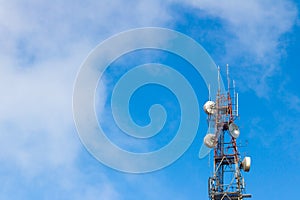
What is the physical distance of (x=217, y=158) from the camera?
310 feet

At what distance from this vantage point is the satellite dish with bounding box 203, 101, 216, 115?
9594 cm

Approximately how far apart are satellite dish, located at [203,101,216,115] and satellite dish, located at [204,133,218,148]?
2.95m

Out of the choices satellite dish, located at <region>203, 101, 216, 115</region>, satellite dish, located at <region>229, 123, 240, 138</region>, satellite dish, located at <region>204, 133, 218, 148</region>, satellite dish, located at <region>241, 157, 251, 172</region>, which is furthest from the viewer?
satellite dish, located at <region>203, 101, 216, 115</region>

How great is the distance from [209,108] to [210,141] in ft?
13.4

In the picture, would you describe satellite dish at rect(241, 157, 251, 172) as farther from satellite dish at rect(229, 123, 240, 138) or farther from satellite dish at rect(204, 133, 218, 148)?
satellite dish at rect(204, 133, 218, 148)

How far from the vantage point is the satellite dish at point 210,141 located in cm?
9400

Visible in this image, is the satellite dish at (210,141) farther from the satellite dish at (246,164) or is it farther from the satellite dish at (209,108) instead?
the satellite dish at (246,164)

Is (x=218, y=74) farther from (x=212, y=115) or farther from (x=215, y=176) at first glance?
(x=215, y=176)

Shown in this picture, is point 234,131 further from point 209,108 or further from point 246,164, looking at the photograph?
point 209,108

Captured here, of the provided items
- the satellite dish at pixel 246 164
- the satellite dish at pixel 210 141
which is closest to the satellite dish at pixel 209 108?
the satellite dish at pixel 210 141

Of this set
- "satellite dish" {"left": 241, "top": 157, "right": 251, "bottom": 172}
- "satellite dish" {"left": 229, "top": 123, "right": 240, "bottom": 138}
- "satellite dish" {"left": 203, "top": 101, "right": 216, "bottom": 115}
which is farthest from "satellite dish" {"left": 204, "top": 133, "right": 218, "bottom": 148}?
"satellite dish" {"left": 241, "top": 157, "right": 251, "bottom": 172}

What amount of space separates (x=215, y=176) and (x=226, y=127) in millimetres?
5561

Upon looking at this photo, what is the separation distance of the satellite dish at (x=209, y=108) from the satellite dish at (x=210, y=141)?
2.95 metres

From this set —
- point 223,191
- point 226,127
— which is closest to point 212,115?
point 226,127
